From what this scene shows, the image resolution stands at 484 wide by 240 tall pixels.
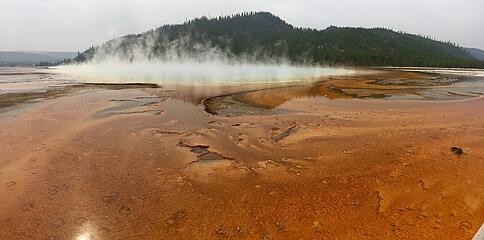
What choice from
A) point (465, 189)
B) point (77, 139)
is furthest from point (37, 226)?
point (465, 189)

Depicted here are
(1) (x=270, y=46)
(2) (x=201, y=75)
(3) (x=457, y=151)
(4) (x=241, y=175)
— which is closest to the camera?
(4) (x=241, y=175)

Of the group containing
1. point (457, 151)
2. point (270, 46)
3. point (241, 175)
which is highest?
point (270, 46)

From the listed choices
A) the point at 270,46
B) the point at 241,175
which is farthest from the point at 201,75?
the point at 270,46

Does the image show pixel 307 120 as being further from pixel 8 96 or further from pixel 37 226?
pixel 8 96

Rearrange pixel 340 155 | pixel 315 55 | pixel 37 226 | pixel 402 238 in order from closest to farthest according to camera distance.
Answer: pixel 402 238
pixel 37 226
pixel 340 155
pixel 315 55

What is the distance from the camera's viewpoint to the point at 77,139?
351 inches

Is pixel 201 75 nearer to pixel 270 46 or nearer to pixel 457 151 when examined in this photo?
pixel 457 151

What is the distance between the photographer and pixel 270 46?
97562mm

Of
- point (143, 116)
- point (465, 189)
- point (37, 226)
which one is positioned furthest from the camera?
point (143, 116)

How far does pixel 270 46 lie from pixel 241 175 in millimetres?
93870

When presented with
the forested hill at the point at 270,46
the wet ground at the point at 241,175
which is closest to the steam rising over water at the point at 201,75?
the wet ground at the point at 241,175

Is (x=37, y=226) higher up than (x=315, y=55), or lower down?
lower down

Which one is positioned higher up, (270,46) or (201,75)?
(270,46)

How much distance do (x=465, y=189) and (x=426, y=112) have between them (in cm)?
756
